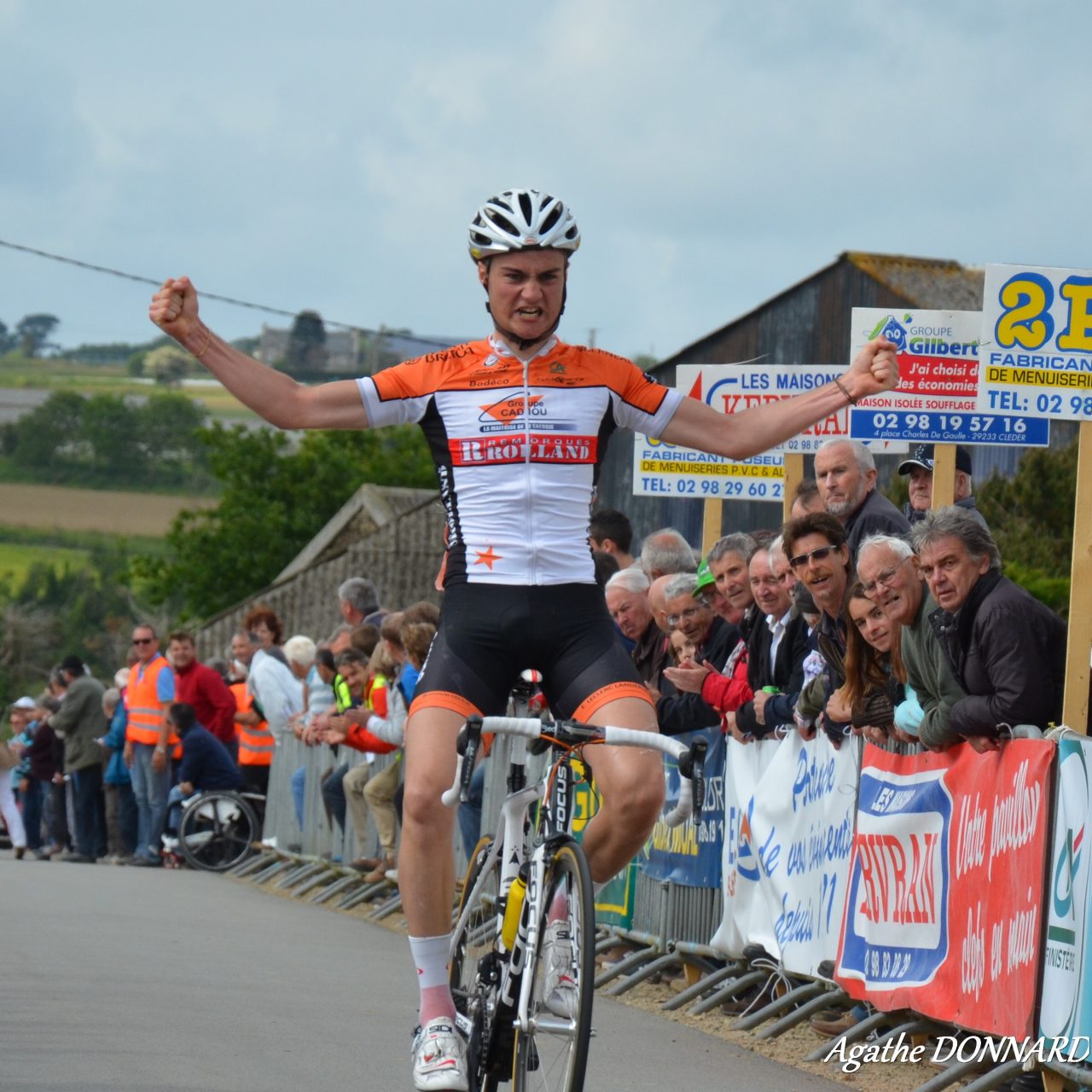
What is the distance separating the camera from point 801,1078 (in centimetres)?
819

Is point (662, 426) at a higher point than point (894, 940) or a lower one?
higher

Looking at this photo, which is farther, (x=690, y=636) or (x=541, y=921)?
(x=690, y=636)

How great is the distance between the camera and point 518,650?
6418 mm

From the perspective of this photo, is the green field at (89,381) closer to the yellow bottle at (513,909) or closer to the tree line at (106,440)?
the tree line at (106,440)

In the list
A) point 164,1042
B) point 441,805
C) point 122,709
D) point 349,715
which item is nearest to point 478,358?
point 441,805

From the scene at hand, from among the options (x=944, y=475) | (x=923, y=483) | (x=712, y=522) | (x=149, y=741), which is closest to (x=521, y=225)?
(x=944, y=475)

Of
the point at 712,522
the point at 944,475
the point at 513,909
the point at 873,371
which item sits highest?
the point at 873,371

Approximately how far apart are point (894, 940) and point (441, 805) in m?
2.88

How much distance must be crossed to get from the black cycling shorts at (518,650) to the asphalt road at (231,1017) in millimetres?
1705

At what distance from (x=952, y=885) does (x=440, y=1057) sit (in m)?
2.66

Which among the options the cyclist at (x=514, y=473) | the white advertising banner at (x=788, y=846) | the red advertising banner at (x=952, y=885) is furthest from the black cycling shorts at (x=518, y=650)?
the white advertising banner at (x=788, y=846)

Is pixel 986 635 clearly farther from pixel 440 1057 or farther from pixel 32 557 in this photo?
pixel 32 557

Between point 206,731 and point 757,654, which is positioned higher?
point 757,654

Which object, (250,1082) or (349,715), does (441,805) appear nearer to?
(250,1082)
